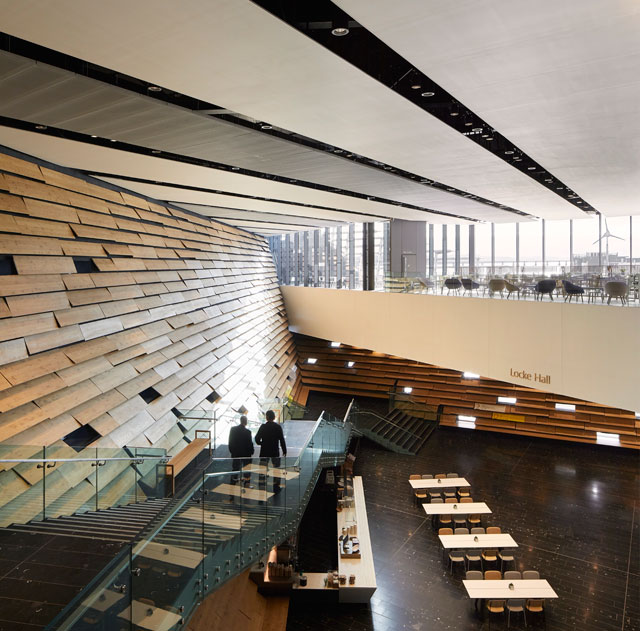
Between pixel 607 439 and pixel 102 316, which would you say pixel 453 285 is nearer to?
pixel 607 439

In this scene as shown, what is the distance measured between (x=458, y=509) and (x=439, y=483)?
4.01 ft

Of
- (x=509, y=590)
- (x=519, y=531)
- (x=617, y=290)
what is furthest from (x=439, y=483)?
(x=617, y=290)

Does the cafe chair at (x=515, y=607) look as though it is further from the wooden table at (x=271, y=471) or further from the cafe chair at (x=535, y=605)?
the wooden table at (x=271, y=471)

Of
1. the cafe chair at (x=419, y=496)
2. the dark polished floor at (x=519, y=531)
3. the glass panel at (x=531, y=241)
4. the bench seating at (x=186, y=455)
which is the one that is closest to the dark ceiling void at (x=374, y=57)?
→ the bench seating at (x=186, y=455)

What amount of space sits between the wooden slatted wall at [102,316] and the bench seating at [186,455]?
0.29 m

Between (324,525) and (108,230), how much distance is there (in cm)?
757

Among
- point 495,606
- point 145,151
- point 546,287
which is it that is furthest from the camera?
point 546,287

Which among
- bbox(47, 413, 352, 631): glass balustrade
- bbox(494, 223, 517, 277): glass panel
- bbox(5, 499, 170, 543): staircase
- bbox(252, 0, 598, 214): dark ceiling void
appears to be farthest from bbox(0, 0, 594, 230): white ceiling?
bbox(494, 223, 517, 277): glass panel

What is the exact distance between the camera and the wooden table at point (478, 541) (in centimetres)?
882

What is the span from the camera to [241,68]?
4.03 m

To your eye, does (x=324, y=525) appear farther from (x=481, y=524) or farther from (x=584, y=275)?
(x=584, y=275)

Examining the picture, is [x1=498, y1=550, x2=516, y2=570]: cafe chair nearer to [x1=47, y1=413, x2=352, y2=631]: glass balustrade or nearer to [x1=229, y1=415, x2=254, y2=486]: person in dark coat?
[x1=47, y1=413, x2=352, y2=631]: glass balustrade

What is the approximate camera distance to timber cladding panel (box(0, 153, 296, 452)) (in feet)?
18.1

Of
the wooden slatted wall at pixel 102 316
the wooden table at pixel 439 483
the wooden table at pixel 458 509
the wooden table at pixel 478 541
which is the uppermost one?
the wooden slatted wall at pixel 102 316
